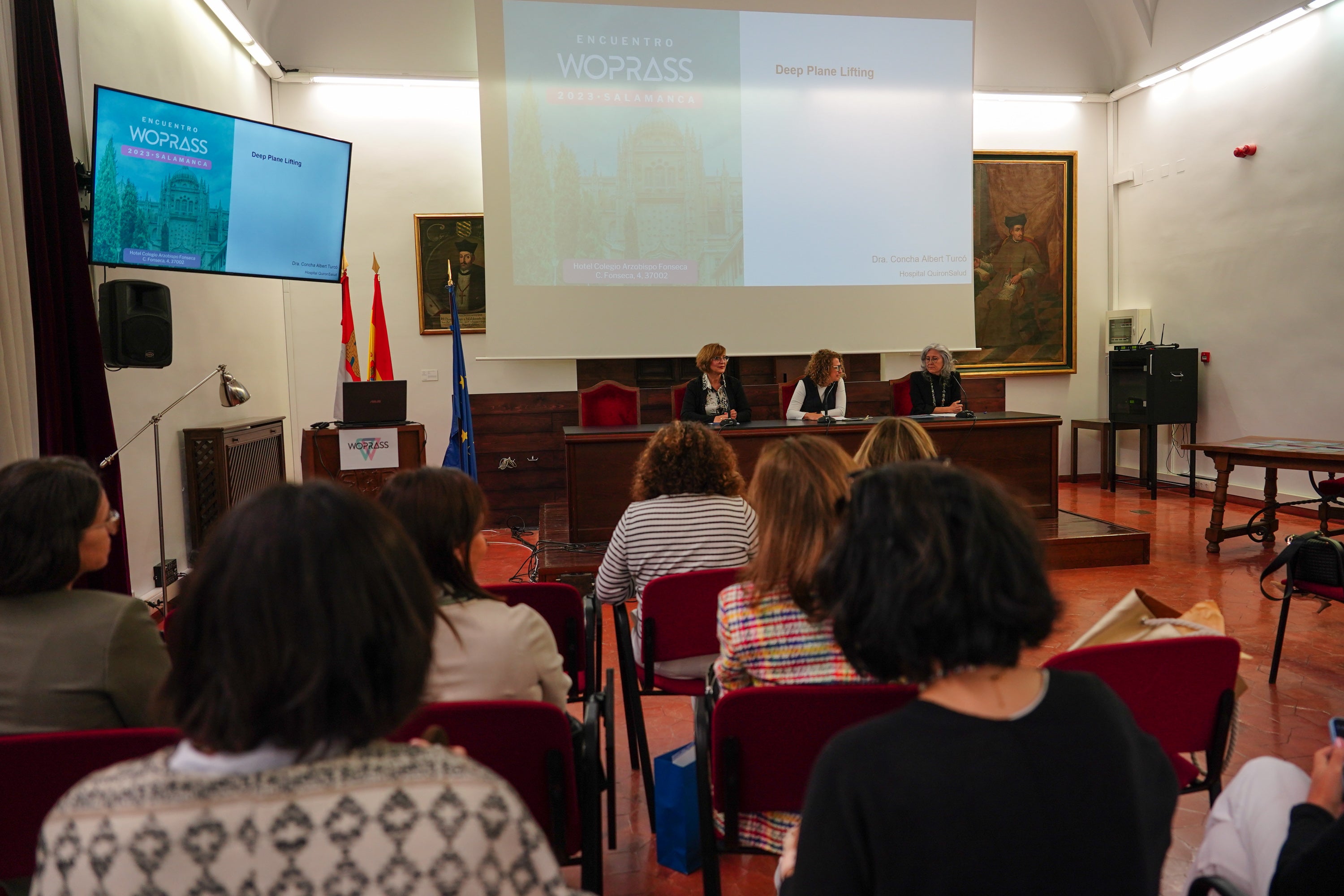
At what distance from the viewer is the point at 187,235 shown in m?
4.40

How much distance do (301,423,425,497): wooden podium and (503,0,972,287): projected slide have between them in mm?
1975

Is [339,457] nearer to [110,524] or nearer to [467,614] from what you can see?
[110,524]

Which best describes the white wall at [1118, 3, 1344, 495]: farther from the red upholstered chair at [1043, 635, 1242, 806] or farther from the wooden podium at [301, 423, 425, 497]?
the wooden podium at [301, 423, 425, 497]

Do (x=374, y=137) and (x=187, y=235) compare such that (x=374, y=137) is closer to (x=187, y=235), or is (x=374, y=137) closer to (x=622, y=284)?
(x=622, y=284)

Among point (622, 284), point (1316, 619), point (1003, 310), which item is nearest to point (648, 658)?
point (1316, 619)

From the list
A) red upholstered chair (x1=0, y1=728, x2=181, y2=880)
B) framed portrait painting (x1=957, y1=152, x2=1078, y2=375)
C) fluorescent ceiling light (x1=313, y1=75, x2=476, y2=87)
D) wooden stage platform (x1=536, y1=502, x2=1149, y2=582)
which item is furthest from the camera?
framed portrait painting (x1=957, y1=152, x2=1078, y2=375)

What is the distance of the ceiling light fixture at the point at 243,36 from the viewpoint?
6.05m

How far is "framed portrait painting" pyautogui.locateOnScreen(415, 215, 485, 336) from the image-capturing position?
7656mm

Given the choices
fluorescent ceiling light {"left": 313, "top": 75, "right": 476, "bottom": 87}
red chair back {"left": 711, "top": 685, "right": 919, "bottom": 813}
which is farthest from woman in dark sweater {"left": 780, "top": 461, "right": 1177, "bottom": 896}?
fluorescent ceiling light {"left": 313, "top": 75, "right": 476, "bottom": 87}

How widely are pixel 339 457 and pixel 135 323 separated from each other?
5.47ft

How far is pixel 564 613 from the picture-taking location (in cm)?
259

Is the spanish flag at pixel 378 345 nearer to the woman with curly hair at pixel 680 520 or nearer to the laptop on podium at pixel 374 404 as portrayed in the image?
the laptop on podium at pixel 374 404

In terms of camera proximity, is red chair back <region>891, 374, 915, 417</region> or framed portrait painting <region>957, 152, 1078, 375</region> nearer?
red chair back <region>891, 374, 915, 417</region>

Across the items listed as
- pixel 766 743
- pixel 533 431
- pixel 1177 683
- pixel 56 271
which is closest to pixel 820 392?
pixel 533 431
